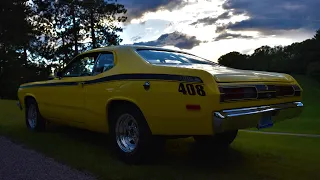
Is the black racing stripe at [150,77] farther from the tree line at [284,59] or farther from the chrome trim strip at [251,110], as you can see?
the tree line at [284,59]

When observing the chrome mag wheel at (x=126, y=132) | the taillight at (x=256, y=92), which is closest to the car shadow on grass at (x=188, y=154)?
the chrome mag wheel at (x=126, y=132)

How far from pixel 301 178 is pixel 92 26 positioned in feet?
114

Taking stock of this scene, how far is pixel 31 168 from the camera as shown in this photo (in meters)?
4.66

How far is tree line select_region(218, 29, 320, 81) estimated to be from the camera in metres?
65.6

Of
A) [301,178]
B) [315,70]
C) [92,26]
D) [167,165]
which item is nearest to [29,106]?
[167,165]

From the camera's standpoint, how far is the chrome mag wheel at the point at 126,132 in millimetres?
4848

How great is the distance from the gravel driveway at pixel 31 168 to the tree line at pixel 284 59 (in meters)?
56.6

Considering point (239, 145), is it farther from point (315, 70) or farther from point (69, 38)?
point (315, 70)

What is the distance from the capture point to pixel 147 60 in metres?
Answer: 4.90

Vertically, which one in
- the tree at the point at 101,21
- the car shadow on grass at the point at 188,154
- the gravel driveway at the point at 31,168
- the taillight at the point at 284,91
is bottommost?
the car shadow on grass at the point at 188,154

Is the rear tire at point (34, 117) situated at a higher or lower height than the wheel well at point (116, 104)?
lower

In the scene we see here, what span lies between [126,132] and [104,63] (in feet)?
3.98

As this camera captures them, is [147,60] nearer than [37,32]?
Yes

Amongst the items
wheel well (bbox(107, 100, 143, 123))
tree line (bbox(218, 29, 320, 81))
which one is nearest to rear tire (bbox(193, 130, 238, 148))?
wheel well (bbox(107, 100, 143, 123))
